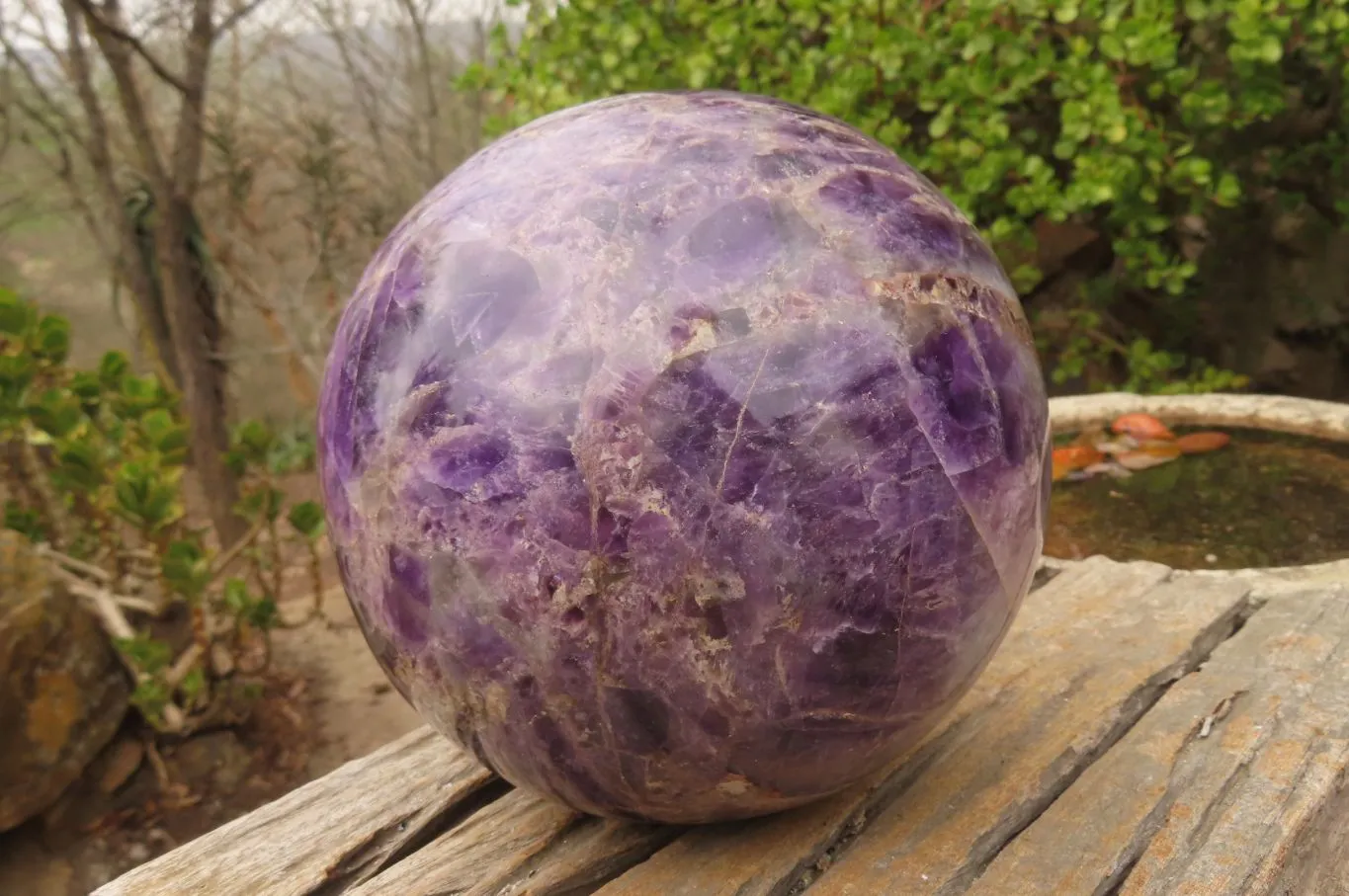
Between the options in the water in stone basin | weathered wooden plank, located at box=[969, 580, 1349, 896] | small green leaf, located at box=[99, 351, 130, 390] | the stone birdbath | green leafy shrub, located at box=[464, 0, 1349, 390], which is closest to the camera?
weathered wooden plank, located at box=[969, 580, 1349, 896]

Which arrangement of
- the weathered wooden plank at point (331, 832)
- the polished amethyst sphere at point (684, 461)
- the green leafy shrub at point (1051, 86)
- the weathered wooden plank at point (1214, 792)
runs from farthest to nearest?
the green leafy shrub at point (1051, 86) → the weathered wooden plank at point (331, 832) → the weathered wooden plank at point (1214, 792) → the polished amethyst sphere at point (684, 461)

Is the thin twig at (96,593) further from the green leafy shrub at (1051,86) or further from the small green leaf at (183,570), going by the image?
the green leafy shrub at (1051,86)

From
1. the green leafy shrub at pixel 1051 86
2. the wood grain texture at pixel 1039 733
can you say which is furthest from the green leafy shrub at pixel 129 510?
the wood grain texture at pixel 1039 733

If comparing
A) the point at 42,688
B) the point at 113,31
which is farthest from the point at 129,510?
the point at 113,31

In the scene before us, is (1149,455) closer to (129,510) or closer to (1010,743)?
(1010,743)

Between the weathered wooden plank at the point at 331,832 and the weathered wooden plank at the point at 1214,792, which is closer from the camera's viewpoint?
the weathered wooden plank at the point at 1214,792

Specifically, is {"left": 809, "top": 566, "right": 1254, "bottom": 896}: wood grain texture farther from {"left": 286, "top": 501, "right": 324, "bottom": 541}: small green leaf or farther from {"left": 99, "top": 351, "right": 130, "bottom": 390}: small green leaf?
{"left": 99, "top": 351, "right": 130, "bottom": 390}: small green leaf

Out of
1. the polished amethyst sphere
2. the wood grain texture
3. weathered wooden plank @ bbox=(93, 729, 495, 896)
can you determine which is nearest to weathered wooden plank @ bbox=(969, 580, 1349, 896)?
the wood grain texture
